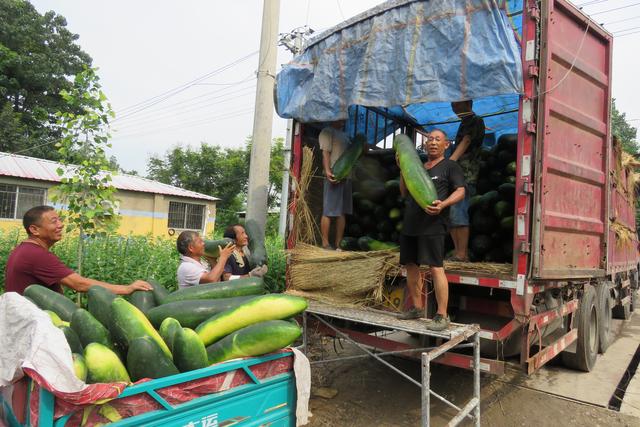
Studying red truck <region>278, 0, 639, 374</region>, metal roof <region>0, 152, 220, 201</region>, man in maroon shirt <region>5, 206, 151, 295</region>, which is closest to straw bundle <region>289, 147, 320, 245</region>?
red truck <region>278, 0, 639, 374</region>

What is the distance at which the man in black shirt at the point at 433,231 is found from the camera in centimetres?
377

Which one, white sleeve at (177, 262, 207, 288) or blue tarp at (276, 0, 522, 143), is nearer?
blue tarp at (276, 0, 522, 143)

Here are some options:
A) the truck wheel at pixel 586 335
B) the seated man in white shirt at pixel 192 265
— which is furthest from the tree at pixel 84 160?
the truck wheel at pixel 586 335

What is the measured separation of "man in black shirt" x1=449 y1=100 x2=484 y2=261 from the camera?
462 centimetres

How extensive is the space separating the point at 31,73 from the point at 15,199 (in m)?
12.3

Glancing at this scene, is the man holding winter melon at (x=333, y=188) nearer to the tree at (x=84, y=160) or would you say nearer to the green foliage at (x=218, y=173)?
the tree at (x=84, y=160)

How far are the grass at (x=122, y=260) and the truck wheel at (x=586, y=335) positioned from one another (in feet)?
12.0

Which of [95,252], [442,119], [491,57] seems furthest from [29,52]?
[491,57]

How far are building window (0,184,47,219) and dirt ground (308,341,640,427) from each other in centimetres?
1643

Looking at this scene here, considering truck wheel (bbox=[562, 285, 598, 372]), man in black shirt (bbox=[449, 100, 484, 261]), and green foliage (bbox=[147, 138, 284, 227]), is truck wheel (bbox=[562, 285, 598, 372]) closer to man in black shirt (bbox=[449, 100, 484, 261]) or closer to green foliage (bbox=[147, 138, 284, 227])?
man in black shirt (bbox=[449, 100, 484, 261])

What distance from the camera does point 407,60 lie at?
421 centimetres

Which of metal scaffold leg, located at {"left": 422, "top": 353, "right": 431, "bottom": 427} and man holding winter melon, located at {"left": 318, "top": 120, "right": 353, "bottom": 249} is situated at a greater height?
man holding winter melon, located at {"left": 318, "top": 120, "right": 353, "bottom": 249}

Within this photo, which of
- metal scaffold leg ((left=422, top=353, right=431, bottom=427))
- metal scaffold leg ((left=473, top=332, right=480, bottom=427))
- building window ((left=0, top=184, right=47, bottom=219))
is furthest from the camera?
building window ((left=0, top=184, right=47, bottom=219))

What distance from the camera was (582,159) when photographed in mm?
4590
